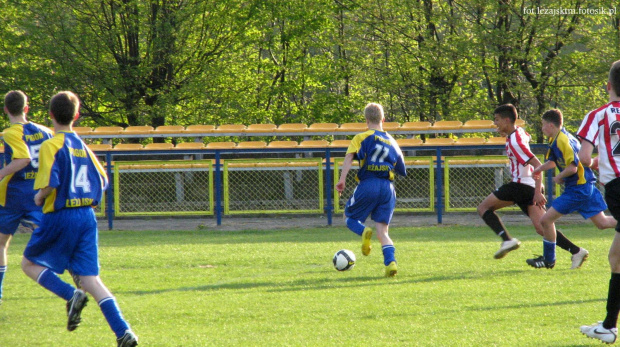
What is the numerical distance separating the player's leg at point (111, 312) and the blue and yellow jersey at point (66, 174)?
20.4 inches

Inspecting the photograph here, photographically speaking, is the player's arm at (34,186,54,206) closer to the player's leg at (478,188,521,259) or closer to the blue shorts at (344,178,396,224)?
the blue shorts at (344,178,396,224)

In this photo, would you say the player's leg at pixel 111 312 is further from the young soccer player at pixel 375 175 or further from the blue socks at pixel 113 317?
the young soccer player at pixel 375 175

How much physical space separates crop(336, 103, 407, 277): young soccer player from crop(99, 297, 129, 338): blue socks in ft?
11.1

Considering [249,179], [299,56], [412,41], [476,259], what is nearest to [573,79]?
[412,41]

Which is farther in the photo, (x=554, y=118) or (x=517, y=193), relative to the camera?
(x=517, y=193)

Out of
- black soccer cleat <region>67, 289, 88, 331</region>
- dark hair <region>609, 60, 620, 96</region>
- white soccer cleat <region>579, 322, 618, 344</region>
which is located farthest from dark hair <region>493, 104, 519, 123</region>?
black soccer cleat <region>67, 289, 88, 331</region>

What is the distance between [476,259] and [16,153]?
5567mm

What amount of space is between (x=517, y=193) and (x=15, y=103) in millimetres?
5518

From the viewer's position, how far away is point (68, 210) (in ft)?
14.4

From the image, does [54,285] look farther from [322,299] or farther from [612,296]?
[612,296]

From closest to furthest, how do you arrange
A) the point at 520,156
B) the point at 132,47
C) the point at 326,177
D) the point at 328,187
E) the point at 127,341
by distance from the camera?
the point at 127,341, the point at 520,156, the point at 328,187, the point at 326,177, the point at 132,47

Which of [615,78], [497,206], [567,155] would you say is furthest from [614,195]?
[497,206]

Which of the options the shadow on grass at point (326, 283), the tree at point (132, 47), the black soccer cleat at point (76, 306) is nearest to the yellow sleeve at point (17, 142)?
the shadow on grass at point (326, 283)

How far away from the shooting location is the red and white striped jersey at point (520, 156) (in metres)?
7.74
